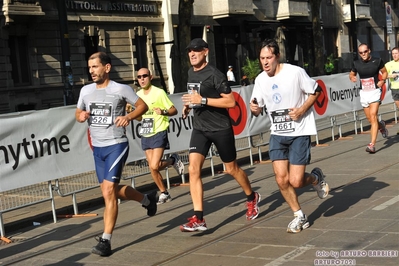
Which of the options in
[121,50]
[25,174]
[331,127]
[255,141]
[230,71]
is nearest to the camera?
[25,174]

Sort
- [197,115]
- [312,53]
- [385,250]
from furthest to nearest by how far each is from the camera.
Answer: [312,53] < [197,115] < [385,250]

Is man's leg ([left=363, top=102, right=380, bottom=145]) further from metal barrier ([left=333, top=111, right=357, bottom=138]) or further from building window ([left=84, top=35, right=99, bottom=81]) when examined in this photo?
building window ([left=84, top=35, right=99, bottom=81])

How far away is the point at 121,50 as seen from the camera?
33.7 meters

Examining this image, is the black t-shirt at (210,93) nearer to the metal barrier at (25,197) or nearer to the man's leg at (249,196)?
the man's leg at (249,196)

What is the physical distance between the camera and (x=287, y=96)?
26.6ft

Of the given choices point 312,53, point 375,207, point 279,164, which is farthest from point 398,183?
point 312,53

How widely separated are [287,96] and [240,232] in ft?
5.04

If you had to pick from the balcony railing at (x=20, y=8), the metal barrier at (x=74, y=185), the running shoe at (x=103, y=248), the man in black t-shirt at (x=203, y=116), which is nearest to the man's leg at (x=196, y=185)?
the man in black t-shirt at (x=203, y=116)

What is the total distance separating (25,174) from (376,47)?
4812 centimetres

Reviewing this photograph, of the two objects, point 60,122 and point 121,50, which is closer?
point 60,122

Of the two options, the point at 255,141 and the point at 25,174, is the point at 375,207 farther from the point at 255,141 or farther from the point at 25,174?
the point at 255,141

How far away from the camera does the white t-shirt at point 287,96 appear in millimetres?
8086

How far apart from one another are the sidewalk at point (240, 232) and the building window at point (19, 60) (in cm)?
1804

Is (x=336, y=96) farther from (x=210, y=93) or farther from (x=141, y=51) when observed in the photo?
(x=141, y=51)
